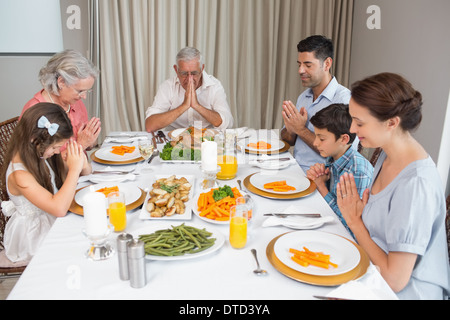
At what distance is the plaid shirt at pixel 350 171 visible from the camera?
1.86 meters

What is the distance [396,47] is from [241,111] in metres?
1.74

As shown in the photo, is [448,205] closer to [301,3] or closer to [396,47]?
[396,47]

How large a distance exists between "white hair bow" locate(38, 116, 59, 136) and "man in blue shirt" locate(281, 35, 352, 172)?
4.38 ft

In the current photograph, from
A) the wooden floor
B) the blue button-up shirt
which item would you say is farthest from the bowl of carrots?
the wooden floor

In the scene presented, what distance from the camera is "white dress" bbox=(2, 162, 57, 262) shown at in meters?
1.69

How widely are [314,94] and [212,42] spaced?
1696mm

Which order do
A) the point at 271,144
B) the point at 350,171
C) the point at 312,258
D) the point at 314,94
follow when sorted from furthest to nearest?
the point at 314,94 < the point at 271,144 < the point at 350,171 < the point at 312,258

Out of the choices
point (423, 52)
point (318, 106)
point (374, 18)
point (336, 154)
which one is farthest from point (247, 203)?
point (374, 18)

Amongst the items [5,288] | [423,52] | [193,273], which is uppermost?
[423,52]

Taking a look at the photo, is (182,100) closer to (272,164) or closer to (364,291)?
(272,164)

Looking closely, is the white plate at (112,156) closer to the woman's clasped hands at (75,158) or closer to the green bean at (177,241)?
the woman's clasped hands at (75,158)

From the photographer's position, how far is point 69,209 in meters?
1.50

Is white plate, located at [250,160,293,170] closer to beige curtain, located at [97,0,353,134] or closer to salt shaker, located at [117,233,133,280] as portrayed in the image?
salt shaker, located at [117,233,133,280]

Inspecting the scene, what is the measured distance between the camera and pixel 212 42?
403cm
